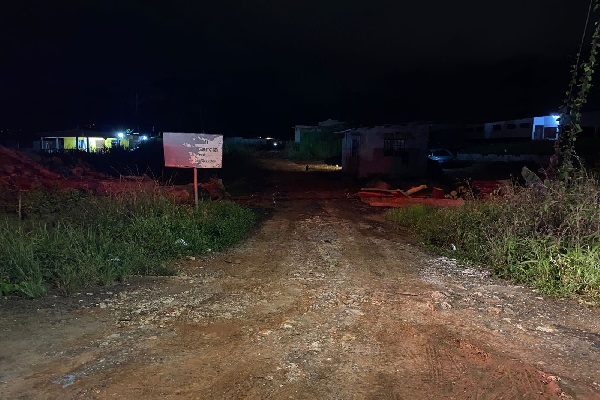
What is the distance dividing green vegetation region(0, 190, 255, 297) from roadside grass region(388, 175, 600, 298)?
178 inches

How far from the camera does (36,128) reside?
146ft

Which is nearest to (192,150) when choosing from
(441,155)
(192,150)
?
(192,150)

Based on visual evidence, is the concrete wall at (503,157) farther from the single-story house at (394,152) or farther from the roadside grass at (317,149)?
the roadside grass at (317,149)

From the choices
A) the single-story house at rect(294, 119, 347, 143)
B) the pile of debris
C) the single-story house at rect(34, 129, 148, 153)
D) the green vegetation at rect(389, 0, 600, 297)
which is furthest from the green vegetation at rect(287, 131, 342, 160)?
the green vegetation at rect(389, 0, 600, 297)

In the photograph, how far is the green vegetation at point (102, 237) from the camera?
6258mm

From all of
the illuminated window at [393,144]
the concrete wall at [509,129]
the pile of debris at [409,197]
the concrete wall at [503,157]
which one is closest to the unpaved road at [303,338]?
→ the pile of debris at [409,197]

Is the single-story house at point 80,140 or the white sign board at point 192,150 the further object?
the single-story house at point 80,140

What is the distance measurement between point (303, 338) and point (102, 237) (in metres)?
4.37

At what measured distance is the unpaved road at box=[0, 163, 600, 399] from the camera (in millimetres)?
3777

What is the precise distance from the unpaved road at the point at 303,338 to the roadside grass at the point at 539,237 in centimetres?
44

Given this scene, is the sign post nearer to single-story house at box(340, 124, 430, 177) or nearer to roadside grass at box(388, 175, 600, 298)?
roadside grass at box(388, 175, 600, 298)

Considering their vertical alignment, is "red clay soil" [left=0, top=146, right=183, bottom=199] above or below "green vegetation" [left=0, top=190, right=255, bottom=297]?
above

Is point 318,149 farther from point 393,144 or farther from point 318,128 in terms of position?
point 393,144

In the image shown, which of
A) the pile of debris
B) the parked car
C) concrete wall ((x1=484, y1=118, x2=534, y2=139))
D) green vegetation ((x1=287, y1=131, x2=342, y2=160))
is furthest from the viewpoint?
green vegetation ((x1=287, y1=131, x2=342, y2=160))
